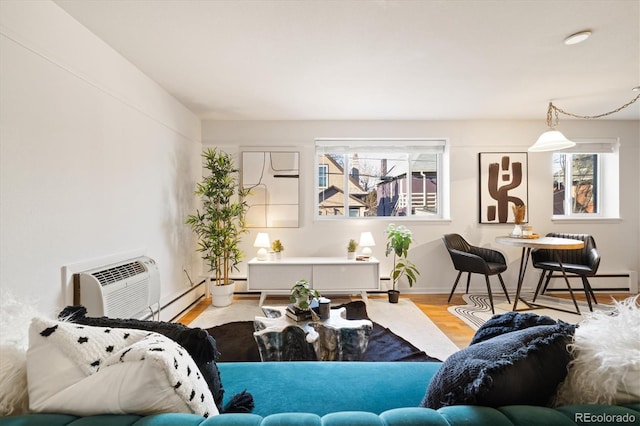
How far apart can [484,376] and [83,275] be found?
7.45 ft

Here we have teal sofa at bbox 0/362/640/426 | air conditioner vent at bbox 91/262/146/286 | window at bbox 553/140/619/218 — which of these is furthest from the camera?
window at bbox 553/140/619/218

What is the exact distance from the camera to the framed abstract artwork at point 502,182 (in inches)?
158

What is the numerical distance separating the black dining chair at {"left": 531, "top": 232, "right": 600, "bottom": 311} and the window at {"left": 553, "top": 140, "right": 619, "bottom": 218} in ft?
2.22

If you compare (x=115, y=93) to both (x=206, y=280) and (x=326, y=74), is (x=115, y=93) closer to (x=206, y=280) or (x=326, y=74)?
(x=326, y=74)

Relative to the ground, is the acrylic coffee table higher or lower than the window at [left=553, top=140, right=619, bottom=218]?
lower

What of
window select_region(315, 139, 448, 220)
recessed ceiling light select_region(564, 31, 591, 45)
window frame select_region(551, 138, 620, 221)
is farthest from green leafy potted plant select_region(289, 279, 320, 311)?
window frame select_region(551, 138, 620, 221)

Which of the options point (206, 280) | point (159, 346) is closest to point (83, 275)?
point (159, 346)

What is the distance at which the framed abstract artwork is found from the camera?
13.1 feet

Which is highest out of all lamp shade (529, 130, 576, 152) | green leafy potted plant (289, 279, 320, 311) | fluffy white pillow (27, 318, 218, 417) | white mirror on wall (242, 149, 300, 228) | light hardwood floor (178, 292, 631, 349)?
lamp shade (529, 130, 576, 152)

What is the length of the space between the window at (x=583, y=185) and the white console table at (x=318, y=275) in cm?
304

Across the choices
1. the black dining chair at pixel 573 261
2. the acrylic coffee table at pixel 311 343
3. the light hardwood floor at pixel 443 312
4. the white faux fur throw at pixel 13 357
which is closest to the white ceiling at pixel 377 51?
the black dining chair at pixel 573 261

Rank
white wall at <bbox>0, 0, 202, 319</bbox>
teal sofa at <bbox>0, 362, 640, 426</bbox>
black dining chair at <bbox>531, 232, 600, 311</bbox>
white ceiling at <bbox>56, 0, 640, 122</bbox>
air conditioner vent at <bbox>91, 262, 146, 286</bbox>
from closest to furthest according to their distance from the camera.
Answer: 1. teal sofa at <bbox>0, 362, 640, 426</bbox>
2. white wall at <bbox>0, 0, 202, 319</bbox>
3. white ceiling at <bbox>56, 0, 640, 122</bbox>
4. air conditioner vent at <bbox>91, 262, 146, 286</bbox>
5. black dining chair at <bbox>531, 232, 600, 311</bbox>

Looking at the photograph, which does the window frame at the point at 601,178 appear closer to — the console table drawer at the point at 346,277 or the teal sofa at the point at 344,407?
the console table drawer at the point at 346,277

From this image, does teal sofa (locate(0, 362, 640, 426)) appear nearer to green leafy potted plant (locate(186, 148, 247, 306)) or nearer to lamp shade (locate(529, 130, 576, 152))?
green leafy potted plant (locate(186, 148, 247, 306))
